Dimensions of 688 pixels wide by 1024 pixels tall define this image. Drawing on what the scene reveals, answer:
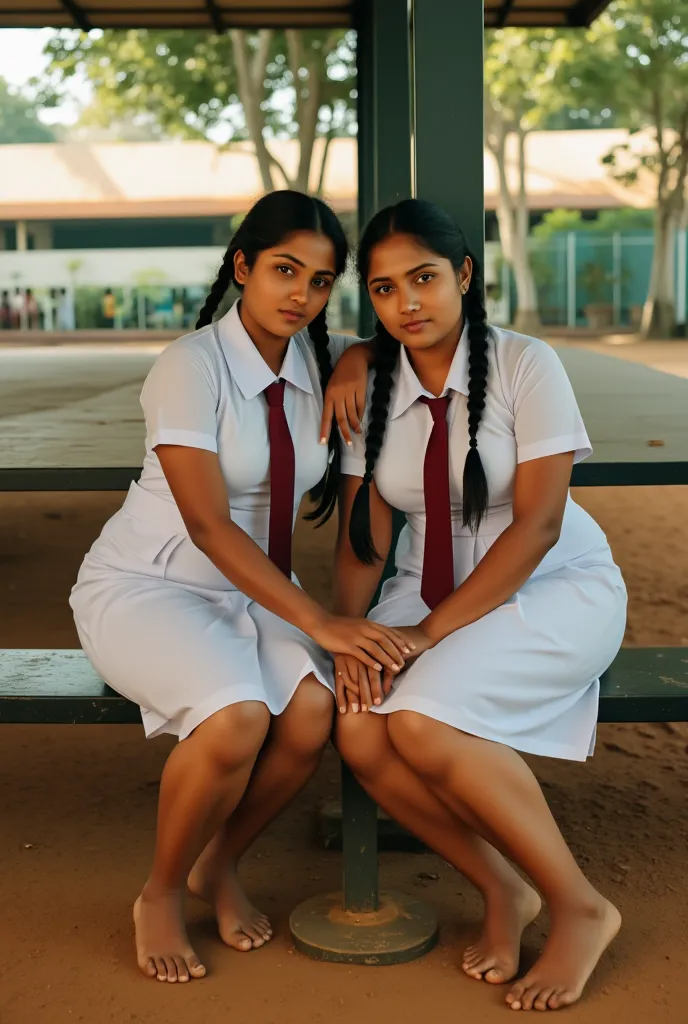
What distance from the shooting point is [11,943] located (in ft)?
9.87

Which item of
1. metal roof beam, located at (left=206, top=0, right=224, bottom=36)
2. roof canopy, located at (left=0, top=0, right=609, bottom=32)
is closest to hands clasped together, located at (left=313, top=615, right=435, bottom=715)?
roof canopy, located at (left=0, top=0, right=609, bottom=32)

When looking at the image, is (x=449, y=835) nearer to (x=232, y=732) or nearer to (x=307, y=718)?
(x=307, y=718)

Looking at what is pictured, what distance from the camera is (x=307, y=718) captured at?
2.76 meters

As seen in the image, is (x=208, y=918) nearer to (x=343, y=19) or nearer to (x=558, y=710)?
(x=558, y=710)

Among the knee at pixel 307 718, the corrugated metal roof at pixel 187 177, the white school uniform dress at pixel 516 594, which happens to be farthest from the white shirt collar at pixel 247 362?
the corrugated metal roof at pixel 187 177

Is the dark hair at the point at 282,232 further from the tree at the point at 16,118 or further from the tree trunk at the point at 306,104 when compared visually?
the tree at the point at 16,118

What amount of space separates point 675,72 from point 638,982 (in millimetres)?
21485

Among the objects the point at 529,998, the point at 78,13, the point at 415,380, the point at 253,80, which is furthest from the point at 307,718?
the point at 253,80

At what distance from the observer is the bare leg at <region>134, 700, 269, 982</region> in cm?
267

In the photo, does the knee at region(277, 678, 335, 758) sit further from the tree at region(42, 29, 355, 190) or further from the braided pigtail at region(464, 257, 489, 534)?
the tree at region(42, 29, 355, 190)

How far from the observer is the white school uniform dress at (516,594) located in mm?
2721

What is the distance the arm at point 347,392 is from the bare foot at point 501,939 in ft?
3.48

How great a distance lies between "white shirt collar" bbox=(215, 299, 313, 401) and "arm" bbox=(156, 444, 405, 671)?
22 cm

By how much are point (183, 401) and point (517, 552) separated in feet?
2.59
